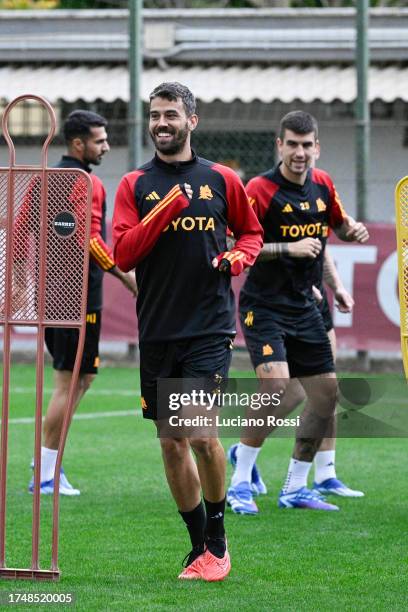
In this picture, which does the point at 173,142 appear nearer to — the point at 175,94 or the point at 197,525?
the point at 175,94

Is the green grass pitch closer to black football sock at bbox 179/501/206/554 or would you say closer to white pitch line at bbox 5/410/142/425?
black football sock at bbox 179/501/206/554

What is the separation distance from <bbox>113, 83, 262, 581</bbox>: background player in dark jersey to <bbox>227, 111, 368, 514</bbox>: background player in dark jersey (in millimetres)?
1713

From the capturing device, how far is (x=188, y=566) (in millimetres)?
5945

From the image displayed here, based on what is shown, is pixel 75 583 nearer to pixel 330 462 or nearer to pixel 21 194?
pixel 21 194

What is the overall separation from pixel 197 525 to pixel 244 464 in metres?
1.98

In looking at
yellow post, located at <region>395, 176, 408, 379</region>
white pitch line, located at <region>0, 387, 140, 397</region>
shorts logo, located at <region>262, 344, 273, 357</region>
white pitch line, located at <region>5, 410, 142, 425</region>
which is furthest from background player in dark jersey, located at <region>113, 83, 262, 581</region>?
white pitch line, located at <region>0, 387, 140, 397</region>

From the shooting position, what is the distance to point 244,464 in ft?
26.2

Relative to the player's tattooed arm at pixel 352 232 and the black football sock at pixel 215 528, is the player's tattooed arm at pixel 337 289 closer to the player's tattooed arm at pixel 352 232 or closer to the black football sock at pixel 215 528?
the player's tattooed arm at pixel 352 232

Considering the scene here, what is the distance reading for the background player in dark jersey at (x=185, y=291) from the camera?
5879 millimetres

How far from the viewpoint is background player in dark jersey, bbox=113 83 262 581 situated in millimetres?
5879

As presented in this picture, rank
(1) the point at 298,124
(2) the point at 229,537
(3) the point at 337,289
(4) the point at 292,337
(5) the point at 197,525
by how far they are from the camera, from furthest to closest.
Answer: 1. (3) the point at 337,289
2. (4) the point at 292,337
3. (1) the point at 298,124
4. (2) the point at 229,537
5. (5) the point at 197,525

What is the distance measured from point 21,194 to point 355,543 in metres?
2.69

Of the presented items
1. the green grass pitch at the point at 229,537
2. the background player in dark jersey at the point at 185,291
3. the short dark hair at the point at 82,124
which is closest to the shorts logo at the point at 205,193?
the background player in dark jersey at the point at 185,291

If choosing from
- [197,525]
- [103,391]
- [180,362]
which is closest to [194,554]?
[197,525]
